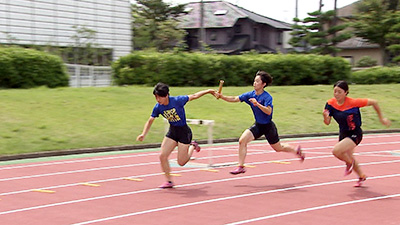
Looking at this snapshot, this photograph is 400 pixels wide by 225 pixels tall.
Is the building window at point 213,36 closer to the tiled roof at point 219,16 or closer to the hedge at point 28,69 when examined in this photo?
the tiled roof at point 219,16

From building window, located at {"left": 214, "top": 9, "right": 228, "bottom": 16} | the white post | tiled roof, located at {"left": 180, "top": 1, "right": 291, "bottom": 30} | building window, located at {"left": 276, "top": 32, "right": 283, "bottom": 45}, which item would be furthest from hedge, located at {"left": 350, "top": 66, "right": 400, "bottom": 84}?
building window, located at {"left": 276, "top": 32, "right": 283, "bottom": 45}

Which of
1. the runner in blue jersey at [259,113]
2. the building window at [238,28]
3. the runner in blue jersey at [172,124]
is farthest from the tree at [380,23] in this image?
the runner in blue jersey at [172,124]

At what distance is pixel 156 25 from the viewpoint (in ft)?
159

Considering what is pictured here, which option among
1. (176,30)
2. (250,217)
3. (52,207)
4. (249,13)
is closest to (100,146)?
(52,207)

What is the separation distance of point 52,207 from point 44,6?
2161 centimetres

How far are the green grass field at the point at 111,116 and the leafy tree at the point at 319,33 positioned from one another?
22586mm

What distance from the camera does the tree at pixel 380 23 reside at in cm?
4644

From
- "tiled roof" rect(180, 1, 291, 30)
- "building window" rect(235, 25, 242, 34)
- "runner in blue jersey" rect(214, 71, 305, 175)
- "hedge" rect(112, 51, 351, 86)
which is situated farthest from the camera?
"building window" rect(235, 25, 242, 34)

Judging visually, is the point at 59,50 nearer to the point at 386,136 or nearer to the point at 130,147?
the point at 130,147

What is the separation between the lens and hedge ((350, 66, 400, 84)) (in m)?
30.3

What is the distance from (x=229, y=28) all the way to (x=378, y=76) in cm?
2465

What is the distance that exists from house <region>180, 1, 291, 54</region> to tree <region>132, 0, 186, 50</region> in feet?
8.16

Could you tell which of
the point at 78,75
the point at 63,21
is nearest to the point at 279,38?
the point at 63,21

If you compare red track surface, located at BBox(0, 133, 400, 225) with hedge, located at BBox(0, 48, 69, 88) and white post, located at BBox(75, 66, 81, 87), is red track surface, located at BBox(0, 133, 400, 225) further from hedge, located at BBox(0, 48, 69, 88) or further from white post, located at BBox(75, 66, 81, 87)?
white post, located at BBox(75, 66, 81, 87)
